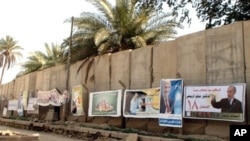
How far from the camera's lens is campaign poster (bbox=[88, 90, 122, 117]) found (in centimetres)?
1678

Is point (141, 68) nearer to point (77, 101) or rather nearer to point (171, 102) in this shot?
point (171, 102)

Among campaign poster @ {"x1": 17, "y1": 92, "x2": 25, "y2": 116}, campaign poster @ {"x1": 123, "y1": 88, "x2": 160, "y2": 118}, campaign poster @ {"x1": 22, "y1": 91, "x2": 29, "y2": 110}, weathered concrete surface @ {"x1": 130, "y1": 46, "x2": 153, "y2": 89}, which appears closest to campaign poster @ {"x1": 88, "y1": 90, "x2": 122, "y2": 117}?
campaign poster @ {"x1": 123, "y1": 88, "x2": 160, "y2": 118}

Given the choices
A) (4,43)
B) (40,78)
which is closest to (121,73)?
(40,78)

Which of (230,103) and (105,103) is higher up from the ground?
(105,103)

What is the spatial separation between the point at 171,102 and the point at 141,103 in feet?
6.43

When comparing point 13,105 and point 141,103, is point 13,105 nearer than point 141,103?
No

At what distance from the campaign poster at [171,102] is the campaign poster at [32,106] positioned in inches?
590

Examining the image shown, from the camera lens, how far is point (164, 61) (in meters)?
14.6

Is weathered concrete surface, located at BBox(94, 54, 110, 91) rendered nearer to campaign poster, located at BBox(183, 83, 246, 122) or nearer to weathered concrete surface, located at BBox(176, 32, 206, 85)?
weathered concrete surface, located at BBox(176, 32, 206, 85)

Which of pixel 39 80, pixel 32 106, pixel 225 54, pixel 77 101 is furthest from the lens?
pixel 39 80

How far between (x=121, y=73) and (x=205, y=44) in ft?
18.5

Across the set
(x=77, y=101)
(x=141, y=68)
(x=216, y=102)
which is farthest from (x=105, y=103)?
(x=216, y=102)

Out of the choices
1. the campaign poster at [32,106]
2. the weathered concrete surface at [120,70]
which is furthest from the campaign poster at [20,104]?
the weathered concrete surface at [120,70]

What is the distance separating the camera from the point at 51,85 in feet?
83.6
